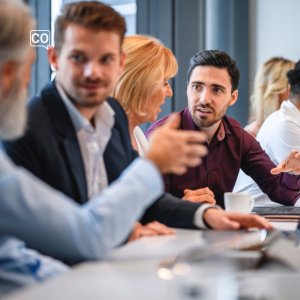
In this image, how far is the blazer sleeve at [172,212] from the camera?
Answer: 113 cm

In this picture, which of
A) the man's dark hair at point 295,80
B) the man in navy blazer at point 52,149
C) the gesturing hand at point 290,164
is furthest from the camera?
the man's dark hair at point 295,80

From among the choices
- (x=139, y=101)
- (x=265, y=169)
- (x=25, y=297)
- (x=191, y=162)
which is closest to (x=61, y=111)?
(x=191, y=162)

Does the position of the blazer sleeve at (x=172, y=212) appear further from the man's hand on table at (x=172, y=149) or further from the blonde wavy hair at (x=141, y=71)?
the blonde wavy hair at (x=141, y=71)

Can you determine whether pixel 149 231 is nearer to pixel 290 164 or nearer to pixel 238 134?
pixel 290 164

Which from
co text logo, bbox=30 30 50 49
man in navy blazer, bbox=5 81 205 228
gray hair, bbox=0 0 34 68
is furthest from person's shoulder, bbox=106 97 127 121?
co text logo, bbox=30 30 50 49

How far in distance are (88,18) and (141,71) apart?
0.64 m

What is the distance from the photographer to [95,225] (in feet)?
2.23

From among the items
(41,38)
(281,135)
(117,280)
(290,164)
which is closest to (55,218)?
(117,280)

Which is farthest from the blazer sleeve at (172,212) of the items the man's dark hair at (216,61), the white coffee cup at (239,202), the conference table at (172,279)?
the man's dark hair at (216,61)

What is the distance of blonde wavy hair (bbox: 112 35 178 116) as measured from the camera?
5.27ft

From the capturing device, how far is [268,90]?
3404mm

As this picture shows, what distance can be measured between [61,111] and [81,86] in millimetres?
86

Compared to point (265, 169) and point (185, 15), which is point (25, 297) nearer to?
point (265, 169)

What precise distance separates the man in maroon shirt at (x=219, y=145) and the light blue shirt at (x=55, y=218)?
1.18m
